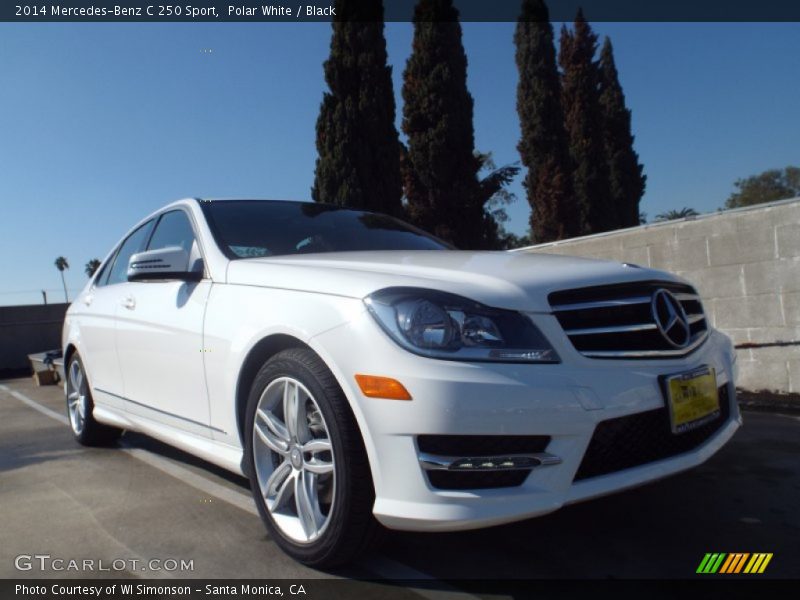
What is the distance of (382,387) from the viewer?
6.69ft

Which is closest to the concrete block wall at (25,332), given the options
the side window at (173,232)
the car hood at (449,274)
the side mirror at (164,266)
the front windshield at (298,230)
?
the side window at (173,232)

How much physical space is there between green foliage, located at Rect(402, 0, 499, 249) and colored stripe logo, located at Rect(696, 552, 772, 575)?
15.5 metres

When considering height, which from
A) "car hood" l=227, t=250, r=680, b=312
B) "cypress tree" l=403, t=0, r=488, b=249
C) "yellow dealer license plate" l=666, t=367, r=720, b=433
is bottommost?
"yellow dealer license plate" l=666, t=367, r=720, b=433

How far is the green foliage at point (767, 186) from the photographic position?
5666 cm

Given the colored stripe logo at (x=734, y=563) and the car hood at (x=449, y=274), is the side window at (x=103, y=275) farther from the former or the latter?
the colored stripe logo at (x=734, y=563)

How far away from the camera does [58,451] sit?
4598 millimetres

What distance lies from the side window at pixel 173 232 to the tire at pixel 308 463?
1096 mm

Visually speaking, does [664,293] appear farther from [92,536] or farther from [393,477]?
[92,536]

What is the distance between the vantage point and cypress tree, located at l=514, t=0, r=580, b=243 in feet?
73.0

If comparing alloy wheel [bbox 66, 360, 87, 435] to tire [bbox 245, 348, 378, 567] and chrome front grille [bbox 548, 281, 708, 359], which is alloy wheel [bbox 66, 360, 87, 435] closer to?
tire [bbox 245, 348, 378, 567]

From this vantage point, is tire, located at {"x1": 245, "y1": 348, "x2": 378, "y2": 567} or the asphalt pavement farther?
the asphalt pavement

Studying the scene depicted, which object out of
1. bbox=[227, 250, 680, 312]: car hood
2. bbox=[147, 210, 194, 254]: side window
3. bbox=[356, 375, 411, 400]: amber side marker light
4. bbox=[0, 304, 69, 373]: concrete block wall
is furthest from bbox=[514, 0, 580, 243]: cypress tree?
→ bbox=[356, 375, 411, 400]: amber side marker light

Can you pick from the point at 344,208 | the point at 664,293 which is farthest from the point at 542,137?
the point at 664,293

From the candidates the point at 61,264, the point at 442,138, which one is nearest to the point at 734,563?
the point at 442,138
